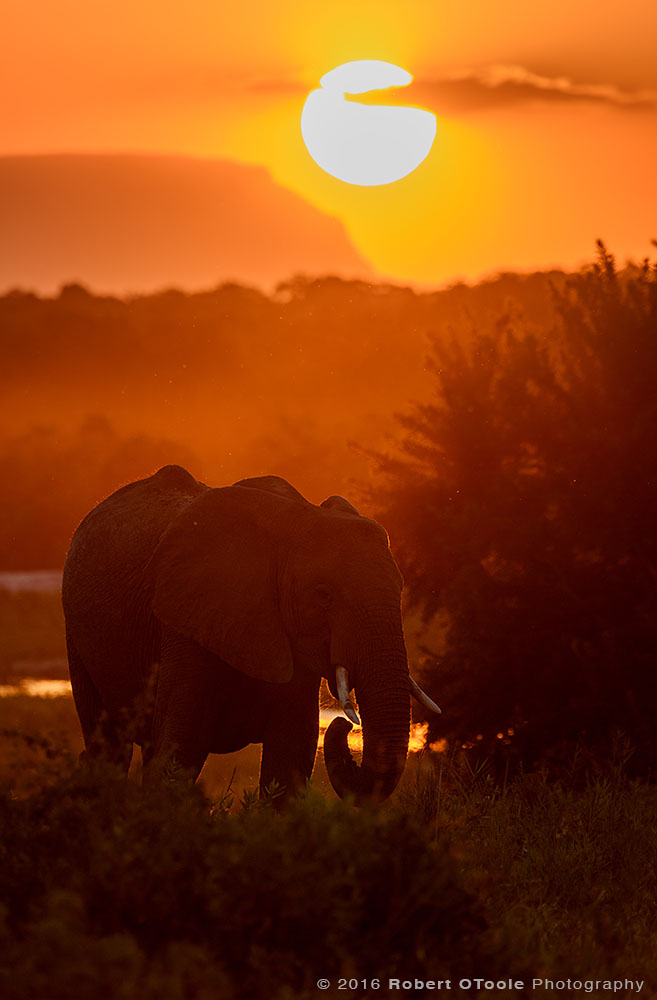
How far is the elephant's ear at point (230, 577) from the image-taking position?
29.1ft

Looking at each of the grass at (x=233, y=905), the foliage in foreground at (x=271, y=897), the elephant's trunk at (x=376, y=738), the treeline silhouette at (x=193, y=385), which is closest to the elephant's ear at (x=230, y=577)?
the elephant's trunk at (x=376, y=738)

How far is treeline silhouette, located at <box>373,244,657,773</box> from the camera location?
1244cm

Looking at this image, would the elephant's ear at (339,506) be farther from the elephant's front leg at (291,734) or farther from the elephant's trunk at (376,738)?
the elephant's trunk at (376,738)

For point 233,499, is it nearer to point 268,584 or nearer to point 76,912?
point 268,584

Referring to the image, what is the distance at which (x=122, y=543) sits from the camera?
10398 millimetres

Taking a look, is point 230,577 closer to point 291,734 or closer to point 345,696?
point 291,734

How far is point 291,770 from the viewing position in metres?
9.02

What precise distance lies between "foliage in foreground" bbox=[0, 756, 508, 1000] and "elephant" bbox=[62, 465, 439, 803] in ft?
6.33

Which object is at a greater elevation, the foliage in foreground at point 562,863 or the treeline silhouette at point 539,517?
the treeline silhouette at point 539,517

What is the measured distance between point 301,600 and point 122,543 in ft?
6.48

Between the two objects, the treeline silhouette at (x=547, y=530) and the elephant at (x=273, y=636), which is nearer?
the elephant at (x=273, y=636)

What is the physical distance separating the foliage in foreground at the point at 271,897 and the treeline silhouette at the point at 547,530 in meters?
6.10

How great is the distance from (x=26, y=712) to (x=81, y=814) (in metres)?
15.6

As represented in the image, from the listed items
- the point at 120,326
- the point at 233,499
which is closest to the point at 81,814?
the point at 233,499
